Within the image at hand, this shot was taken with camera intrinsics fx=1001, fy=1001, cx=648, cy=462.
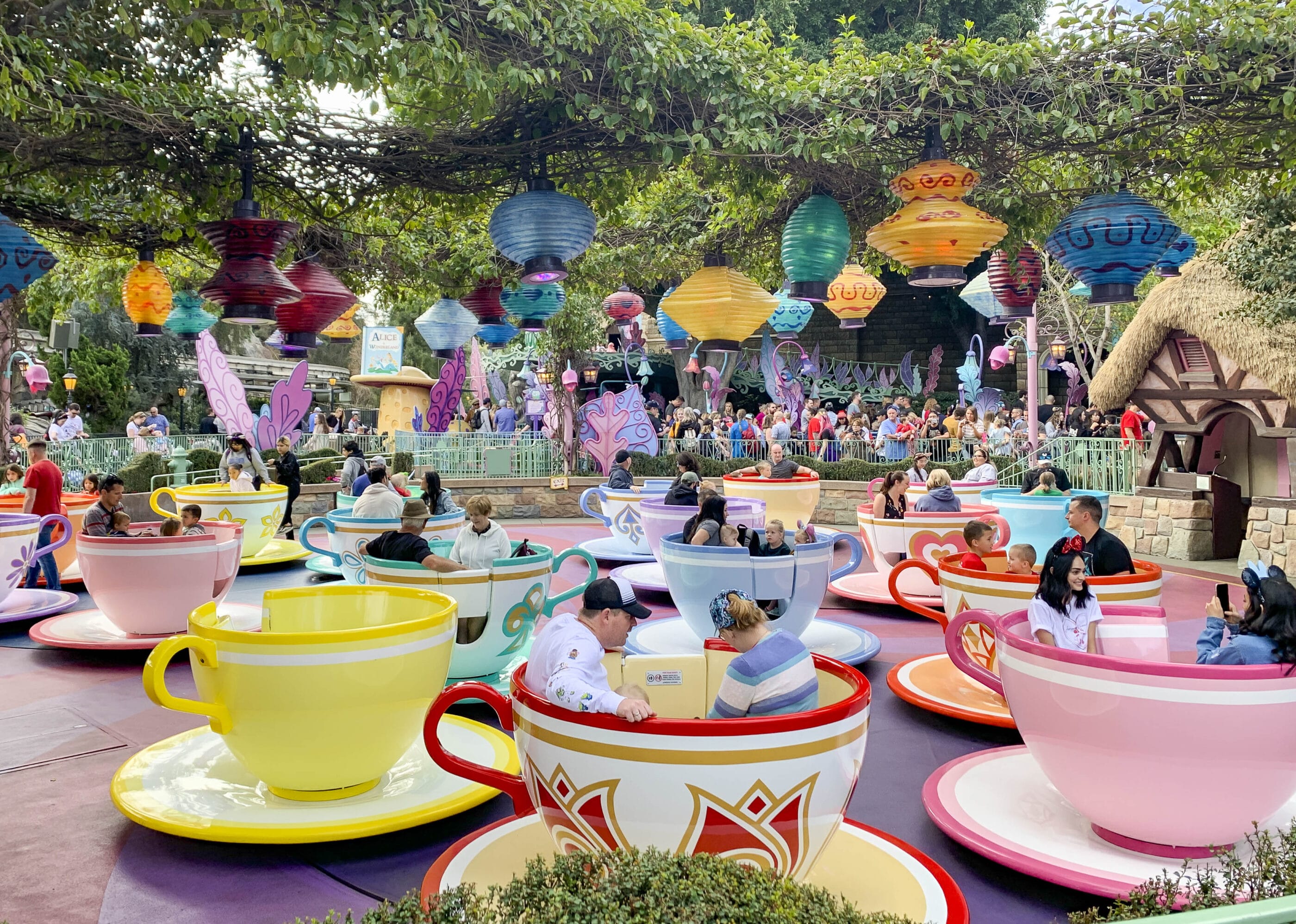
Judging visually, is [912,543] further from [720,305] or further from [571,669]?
[571,669]

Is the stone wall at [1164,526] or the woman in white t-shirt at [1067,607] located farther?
the stone wall at [1164,526]

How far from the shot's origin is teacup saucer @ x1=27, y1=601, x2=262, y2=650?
5.77m

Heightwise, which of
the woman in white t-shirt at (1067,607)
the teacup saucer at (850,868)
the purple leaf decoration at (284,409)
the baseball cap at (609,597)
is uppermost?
the purple leaf decoration at (284,409)

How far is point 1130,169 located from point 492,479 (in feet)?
36.2

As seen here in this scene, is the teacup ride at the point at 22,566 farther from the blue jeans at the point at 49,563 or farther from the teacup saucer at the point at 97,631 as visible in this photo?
the blue jeans at the point at 49,563

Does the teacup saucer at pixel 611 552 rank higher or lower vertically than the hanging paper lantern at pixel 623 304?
lower

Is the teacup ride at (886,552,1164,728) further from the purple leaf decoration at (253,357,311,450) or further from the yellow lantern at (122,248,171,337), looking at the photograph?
the purple leaf decoration at (253,357,311,450)

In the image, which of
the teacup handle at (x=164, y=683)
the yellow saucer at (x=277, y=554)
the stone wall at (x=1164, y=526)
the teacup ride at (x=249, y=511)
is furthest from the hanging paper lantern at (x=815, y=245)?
the stone wall at (x=1164, y=526)

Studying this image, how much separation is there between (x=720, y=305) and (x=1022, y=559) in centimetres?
306

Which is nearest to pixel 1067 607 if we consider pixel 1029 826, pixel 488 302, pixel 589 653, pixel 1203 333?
pixel 1029 826

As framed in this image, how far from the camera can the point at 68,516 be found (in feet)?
27.0

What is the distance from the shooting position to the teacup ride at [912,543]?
24.3 feet

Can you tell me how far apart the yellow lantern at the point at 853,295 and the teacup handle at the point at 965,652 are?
6037mm

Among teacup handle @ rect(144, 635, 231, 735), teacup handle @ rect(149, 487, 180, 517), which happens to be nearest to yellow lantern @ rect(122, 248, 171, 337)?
teacup handle @ rect(149, 487, 180, 517)
